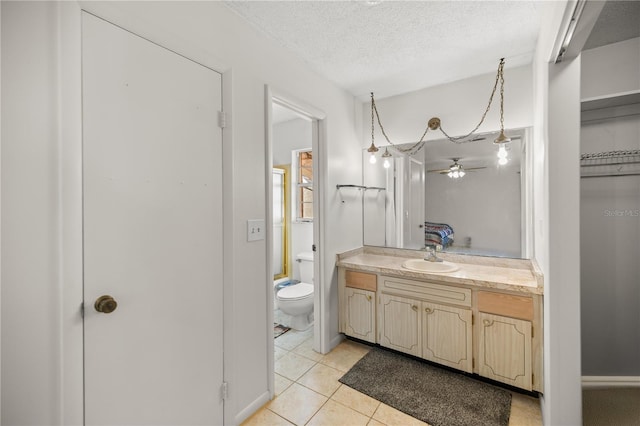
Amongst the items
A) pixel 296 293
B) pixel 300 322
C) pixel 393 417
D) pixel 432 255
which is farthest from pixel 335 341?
pixel 432 255

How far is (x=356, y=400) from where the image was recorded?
184 centimetres

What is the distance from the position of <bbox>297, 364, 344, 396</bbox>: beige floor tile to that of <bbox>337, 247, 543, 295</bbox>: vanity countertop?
0.85m

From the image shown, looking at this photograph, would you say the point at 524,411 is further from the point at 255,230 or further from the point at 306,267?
the point at 306,267

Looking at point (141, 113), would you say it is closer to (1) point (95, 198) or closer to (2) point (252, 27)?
(1) point (95, 198)

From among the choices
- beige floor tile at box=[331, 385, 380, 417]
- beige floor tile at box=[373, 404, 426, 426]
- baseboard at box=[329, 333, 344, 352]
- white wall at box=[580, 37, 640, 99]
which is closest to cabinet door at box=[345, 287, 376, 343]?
baseboard at box=[329, 333, 344, 352]

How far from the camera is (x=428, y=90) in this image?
260 centimetres

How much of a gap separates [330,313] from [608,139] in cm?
246

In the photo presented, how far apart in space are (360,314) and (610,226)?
194 centimetres

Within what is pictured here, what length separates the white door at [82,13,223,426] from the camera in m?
1.08

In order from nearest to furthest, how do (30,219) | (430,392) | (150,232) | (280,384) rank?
(30,219) → (150,232) → (430,392) → (280,384)

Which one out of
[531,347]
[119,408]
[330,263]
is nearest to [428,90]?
[330,263]

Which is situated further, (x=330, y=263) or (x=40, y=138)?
(x=330, y=263)

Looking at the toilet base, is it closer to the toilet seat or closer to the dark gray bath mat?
the toilet seat

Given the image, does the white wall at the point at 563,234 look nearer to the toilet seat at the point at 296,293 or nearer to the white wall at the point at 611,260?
the white wall at the point at 611,260
